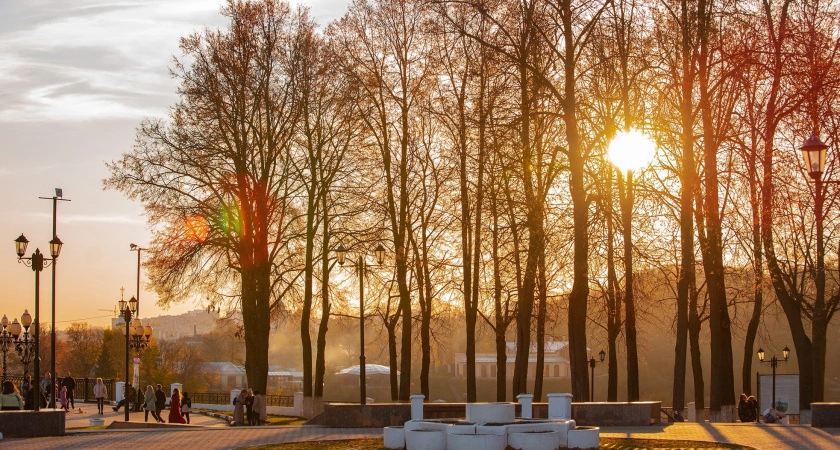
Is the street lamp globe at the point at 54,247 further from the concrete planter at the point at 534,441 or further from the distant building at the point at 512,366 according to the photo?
the distant building at the point at 512,366

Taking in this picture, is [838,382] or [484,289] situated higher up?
[484,289]

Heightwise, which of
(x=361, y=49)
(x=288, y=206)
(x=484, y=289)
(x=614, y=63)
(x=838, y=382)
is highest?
(x=361, y=49)

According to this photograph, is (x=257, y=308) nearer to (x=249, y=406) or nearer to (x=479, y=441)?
(x=249, y=406)

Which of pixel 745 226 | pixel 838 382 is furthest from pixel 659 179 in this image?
pixel 838 382

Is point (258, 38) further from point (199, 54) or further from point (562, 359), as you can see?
point (562, 359)

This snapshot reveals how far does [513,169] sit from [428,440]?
36.3 ft

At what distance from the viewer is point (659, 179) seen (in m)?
30.5

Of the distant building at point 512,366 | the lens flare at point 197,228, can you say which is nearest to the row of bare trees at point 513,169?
the lens flare at point 197,228

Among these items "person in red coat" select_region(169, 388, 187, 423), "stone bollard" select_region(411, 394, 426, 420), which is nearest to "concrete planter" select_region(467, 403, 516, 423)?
"stone bollard" select_region(411, 394, 426, 420)

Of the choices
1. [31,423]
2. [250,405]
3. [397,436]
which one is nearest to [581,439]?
[397,436]

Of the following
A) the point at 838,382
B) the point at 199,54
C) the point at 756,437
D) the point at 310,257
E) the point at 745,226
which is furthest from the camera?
the point at 838,382

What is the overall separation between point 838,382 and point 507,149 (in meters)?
78.7

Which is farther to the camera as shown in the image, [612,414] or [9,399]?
[612,414]

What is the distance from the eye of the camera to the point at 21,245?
27.9m
